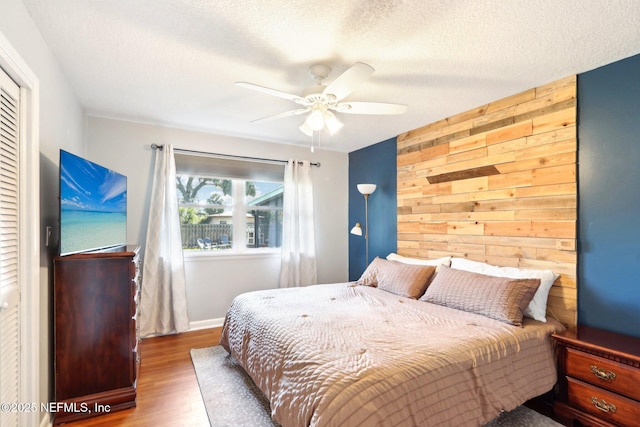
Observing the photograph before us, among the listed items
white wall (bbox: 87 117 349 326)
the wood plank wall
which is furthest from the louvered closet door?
the wood plank wall

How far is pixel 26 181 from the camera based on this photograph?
1.63m

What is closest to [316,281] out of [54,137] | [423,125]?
[423,125]

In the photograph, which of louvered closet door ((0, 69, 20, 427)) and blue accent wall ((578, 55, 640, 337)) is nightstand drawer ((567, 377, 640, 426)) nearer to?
blue accent wall ((578, 55, 640, 337))

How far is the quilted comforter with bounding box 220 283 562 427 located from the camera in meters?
1.40

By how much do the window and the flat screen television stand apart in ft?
3.10

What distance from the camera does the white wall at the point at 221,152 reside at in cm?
340

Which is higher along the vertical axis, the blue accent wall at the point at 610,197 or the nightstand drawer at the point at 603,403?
the blue accent wall at the point at 610,197

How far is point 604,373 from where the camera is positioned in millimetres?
1842

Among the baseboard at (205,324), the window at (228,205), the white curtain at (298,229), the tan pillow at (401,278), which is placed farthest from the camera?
→ the white curtain at (298,229)

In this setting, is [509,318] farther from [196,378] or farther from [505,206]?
[196,378]

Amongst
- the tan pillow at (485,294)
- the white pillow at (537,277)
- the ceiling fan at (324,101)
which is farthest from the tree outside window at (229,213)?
the white pillow at (537,277)

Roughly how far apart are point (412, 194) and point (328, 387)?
8.84ft

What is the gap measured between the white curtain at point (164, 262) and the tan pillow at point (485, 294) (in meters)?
2.68

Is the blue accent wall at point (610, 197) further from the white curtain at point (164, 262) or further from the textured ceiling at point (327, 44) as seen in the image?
the white curtain at point (164, 262)
